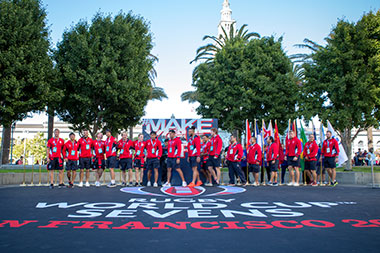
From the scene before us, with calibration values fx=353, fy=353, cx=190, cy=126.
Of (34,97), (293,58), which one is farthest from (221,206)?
(293,58)

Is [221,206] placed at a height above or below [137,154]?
below

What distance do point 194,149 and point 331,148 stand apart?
5159 mm

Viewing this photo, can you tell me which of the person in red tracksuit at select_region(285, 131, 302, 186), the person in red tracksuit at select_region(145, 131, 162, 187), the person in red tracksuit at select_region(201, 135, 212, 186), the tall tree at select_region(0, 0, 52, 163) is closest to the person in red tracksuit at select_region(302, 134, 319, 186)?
the person in red tracksuit at select_region(285, 131, 302, 186)

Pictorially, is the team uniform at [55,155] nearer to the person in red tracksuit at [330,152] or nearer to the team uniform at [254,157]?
the team uniform at [254,157]

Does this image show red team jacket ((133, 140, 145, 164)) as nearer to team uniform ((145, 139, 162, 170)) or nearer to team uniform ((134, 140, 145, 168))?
team uniform ((134, 140, 145, 168))

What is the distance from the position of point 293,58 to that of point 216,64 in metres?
9.50

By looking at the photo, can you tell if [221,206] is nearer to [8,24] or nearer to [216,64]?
[8,24]

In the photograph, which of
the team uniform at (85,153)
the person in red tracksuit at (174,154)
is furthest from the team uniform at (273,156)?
the team uniform at (85,153)

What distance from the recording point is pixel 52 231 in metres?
4.94

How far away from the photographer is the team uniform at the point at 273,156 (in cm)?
1395

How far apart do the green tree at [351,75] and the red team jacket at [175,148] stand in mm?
10513

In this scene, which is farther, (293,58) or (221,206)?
(293,58)

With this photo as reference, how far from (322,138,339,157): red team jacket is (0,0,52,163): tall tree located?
15294 mm

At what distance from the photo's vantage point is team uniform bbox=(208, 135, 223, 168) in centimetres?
1305
